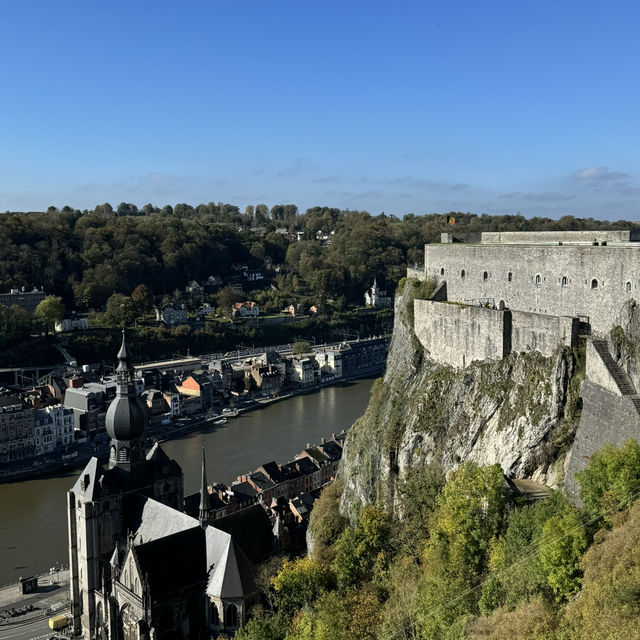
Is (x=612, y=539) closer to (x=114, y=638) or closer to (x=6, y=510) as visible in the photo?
(x=114, y=638)

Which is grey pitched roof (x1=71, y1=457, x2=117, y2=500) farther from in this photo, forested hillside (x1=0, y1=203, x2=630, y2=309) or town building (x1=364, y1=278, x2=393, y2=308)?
town building (x1=364, y1=278, x2=393, y2=308)

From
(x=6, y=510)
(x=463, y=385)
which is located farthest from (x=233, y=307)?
(x=463, y=385)

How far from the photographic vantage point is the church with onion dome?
41.9 feet

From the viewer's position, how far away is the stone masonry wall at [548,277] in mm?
11891

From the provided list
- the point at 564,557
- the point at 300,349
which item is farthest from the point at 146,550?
the point at 300,349

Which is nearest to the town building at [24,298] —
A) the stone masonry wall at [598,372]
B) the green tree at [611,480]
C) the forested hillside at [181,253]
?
the forested hillside at [181,253]

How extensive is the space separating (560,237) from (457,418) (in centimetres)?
462

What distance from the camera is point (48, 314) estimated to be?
4481cm

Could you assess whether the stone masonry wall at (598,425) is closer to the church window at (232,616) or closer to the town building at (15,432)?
the church window at (232,616)

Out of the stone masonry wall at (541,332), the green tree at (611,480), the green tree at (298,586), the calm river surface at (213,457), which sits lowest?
the calm river surface at (213,457)

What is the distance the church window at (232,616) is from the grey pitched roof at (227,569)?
11.0 inches

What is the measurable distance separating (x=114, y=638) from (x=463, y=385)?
815 centimetres

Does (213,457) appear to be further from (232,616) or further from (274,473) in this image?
(232,616)

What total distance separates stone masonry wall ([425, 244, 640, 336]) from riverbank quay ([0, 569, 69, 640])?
37.6 ft
